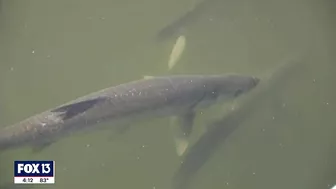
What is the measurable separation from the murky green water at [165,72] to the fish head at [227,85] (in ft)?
0.09

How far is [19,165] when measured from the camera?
3.78ft

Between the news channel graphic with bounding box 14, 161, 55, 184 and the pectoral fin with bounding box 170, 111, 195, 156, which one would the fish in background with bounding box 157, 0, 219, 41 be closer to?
the pectoral fin with bounding box 170, 111, 195, 156

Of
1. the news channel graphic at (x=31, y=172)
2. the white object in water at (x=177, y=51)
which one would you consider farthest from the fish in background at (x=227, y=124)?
the news channel graphic at (x=31, y=172)

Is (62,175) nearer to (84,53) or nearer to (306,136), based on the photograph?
(84,53)

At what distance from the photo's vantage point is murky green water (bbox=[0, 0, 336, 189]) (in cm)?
119

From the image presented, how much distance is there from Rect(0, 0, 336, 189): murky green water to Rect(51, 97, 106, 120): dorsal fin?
0.08 meters

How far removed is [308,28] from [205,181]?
418mm

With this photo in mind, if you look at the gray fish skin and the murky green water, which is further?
the murky green water

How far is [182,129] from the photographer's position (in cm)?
118

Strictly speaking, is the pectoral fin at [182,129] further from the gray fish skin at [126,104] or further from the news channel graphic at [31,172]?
the news channel graphic at [31,172]

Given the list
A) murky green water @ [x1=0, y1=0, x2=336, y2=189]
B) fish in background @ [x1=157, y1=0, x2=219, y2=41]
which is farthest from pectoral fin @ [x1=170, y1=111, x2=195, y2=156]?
fish in background @ [x1=157, y1=0, x2=219, y2=41]

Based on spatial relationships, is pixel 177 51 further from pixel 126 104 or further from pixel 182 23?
pixel 126 104

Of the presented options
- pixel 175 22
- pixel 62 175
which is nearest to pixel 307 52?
pixel 175 22

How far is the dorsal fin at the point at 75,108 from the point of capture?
1.09 m
